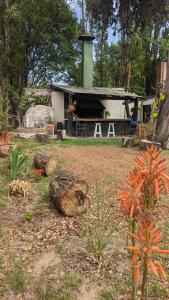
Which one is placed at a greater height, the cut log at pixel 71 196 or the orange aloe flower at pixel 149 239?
the orange aloe flower at pixel 149 239

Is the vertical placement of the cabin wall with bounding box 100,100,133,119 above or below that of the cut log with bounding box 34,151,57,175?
above

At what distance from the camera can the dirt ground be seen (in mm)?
2918

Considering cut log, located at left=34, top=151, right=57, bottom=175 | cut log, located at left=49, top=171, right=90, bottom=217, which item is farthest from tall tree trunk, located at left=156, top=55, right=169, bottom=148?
cut log, located at left=49, top=171, right=90, bottom=217

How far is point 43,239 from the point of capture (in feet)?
12.6

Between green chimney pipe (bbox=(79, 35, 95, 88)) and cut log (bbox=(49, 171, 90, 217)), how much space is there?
1331 cm

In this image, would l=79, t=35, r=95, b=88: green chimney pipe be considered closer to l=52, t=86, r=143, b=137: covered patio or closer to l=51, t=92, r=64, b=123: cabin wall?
l=52, t=86, r=143, b=137: covered patio

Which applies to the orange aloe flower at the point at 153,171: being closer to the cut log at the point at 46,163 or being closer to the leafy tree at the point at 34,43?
the cut log at the point at 46,163

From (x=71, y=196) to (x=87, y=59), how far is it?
13.7 m

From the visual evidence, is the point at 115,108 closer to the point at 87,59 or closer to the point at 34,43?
the point at 87,59

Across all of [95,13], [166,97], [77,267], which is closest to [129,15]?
[95,13]

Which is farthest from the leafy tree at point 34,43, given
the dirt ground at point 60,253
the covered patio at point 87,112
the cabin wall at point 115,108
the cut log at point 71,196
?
the cut log at point 71,196

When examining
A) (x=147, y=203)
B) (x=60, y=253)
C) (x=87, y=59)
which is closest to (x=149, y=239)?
(x=147, y=203)

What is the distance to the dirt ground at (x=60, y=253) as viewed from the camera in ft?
9.57

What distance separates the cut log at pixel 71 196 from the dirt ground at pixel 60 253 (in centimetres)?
11
